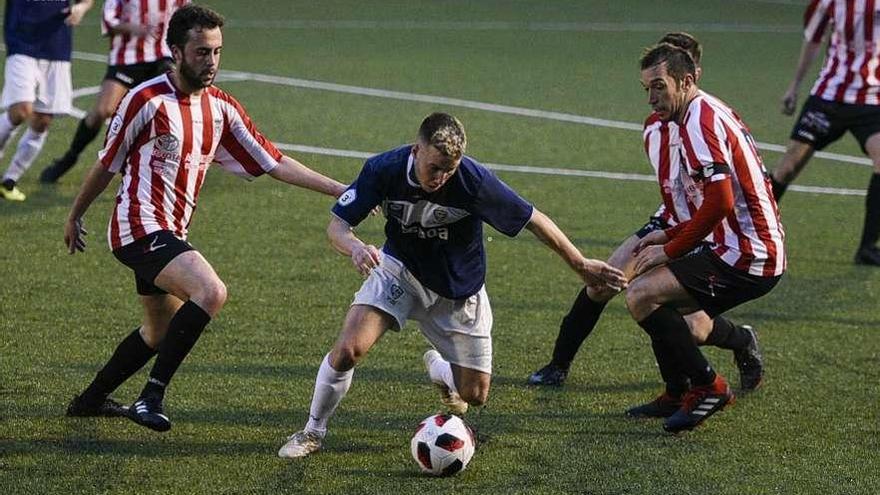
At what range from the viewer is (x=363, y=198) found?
633 centimetres

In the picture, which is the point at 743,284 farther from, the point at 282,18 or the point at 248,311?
the point at 282,18

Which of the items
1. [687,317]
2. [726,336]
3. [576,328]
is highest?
[687,317]

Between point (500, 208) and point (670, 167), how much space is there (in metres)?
1.25

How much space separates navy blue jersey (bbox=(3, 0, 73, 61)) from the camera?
11.9 metres

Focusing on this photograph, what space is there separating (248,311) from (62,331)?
1169 millimetres

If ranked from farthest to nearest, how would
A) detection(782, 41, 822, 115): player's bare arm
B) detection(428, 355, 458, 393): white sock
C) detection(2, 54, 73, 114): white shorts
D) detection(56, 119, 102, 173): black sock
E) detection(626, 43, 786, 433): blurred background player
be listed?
detection(56, 119, 102, 173): black sock → detection(2, 54, 73, 114): white shorts → detection(782, 41, 822, 115): player's bare arm → detection(428, 355, 458, 393): white sock → detection(626, 43, 786, 433): blurred background player

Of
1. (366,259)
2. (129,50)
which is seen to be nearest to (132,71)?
(129,50)

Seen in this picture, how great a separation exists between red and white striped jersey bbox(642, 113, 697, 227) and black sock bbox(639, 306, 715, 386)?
534mm

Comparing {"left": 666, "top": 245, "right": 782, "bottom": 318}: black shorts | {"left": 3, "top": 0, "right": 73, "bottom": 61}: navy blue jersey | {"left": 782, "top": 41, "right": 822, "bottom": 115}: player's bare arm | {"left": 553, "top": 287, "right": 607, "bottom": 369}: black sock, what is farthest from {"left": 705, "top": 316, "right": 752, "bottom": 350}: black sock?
{"left": 3, "top": 0, "right": 73, "bottom": 61}: navy blue jersey

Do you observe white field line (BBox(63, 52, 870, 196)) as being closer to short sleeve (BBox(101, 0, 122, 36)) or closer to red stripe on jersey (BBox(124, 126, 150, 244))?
short sleeve (BBox(101, 0, 122, 36))

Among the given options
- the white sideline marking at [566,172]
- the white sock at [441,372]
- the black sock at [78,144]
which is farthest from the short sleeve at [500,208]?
the white sideline marking at [566,172]

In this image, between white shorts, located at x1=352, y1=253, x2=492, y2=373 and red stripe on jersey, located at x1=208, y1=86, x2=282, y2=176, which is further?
red stripe on jersey, located at x1=208, y1=86, x2=282, y2=176

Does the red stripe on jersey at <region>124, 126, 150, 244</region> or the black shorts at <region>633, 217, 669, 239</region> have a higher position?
the red stripe on jersey at <region>124, 126, 150, 244</region>

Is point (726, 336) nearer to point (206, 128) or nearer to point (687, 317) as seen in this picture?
point (687, 317)
